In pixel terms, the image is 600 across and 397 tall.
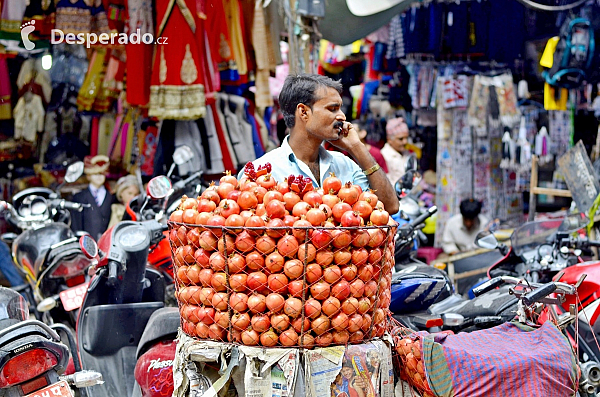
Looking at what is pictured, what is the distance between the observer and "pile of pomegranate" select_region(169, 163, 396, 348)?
253 centimetres

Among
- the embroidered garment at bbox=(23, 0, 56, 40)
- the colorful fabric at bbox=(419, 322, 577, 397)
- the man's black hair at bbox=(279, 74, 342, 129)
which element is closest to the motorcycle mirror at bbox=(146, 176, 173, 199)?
the man's black hair at bbox=(279, 74, 342, 129)

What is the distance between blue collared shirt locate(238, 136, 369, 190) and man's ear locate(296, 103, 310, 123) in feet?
0.52

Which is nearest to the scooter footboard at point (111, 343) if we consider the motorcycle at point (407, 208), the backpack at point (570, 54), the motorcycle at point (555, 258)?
the motorcycle at point (407, 208)

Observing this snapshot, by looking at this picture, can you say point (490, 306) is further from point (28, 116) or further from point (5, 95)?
point (5, 95)

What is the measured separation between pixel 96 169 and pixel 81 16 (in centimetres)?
147

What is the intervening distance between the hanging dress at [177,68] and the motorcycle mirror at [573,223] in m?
3.30

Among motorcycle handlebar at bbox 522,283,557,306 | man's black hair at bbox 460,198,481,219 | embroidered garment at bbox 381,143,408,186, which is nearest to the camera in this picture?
motorcycle handlebar at bbox 522,283,557,306

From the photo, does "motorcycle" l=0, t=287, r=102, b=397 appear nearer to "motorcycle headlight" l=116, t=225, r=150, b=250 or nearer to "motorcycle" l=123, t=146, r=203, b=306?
"motorcycle headlight" l=116, t=225, r=150, b=250

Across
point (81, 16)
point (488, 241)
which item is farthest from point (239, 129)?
point (488, 241)

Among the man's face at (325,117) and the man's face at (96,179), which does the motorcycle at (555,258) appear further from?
the man's face at (96,179)

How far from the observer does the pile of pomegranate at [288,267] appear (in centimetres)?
253

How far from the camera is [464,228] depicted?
27.3 feet

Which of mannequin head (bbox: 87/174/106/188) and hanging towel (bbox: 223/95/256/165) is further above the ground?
hanging towel (bbox: 223/95/256/165)

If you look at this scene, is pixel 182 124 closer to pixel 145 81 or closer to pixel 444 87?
pixel 145 81
